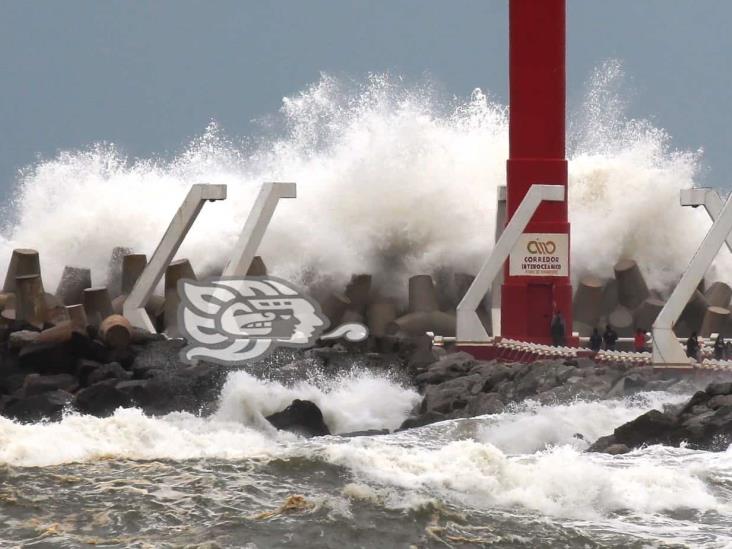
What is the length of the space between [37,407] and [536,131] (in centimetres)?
585

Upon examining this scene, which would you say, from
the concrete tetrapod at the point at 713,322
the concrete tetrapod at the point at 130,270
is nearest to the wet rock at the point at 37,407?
the concrete tetrapod at the point at 130,270

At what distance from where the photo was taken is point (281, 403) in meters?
12.9

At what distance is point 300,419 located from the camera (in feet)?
39.4

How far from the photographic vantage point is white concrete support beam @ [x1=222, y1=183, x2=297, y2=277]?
51.3ft

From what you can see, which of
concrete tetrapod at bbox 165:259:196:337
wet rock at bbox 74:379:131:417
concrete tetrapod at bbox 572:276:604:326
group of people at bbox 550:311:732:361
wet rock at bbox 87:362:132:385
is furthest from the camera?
concrete tetrapod at bbox 572:276:604:326

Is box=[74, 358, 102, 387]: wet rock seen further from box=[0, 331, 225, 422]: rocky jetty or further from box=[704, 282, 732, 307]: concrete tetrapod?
box=[704, 282, 732, 307]: concrete tetrapod

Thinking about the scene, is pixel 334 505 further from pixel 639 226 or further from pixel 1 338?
pixel 639 226

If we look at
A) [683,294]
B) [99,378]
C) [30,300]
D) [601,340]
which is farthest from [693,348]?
[30,300]

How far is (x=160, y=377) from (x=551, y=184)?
4.69 m

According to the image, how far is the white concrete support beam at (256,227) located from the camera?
15648 millimetres

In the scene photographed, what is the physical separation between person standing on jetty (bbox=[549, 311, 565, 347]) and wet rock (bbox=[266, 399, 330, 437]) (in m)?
4.17

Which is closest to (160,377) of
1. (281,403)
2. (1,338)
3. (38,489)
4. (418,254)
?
(281,403)

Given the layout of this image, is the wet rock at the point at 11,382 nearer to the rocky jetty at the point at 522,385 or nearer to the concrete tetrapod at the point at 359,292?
the rocky jetty at the point at 522,385

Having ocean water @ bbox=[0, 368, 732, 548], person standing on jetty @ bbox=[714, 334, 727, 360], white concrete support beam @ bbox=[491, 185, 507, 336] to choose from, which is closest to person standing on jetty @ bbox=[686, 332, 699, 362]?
person standing on jetty @ bbox=[714, 334, 727, 360]
